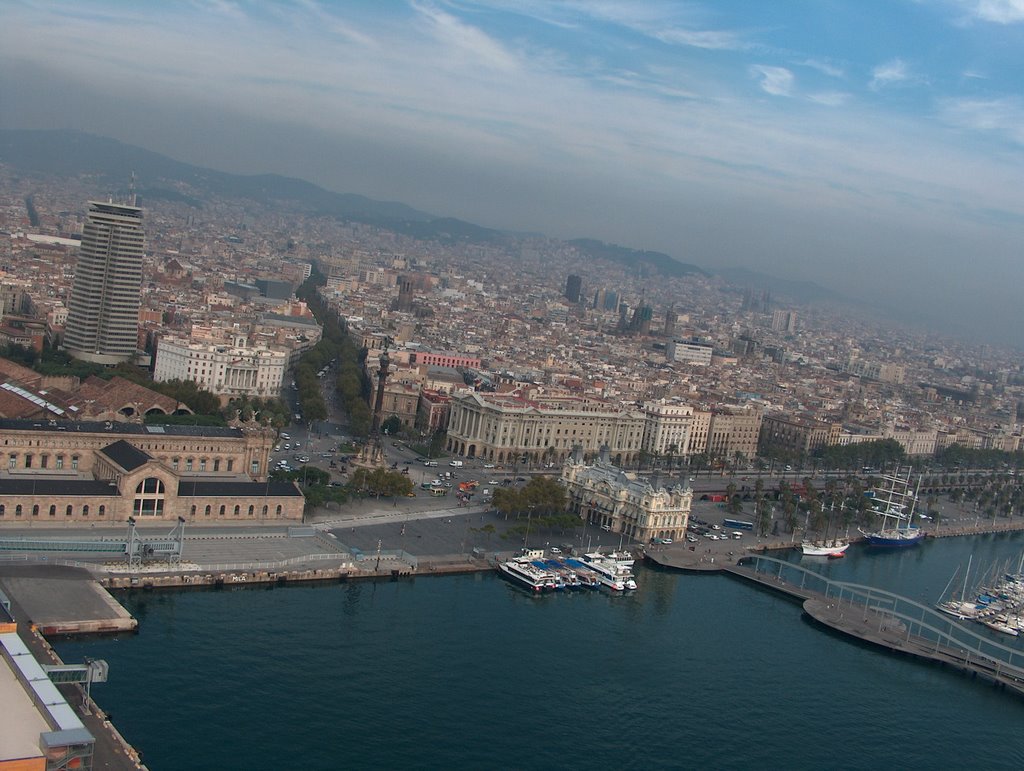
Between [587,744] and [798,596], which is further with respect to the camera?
[798,596]

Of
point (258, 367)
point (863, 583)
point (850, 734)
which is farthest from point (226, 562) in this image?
point (258, 367)

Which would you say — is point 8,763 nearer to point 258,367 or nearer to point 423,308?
point 258,367

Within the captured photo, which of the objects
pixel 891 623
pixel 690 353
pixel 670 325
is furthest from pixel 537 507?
pixel 670 325

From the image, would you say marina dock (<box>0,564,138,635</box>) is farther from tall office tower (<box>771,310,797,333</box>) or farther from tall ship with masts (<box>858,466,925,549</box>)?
tall office tower (<box>771,310,797,333</box>)

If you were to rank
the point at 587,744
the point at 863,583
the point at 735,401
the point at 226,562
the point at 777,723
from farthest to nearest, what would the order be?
the point at 735,401, the point at 863,583, the point at 226,562, the point at 777,723, the point at 587,744

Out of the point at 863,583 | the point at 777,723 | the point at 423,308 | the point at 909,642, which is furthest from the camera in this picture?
the point at 423,308

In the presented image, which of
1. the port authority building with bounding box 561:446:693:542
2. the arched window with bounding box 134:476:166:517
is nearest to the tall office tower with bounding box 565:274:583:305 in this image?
the port authority building with bounding box 561:446:693:542
